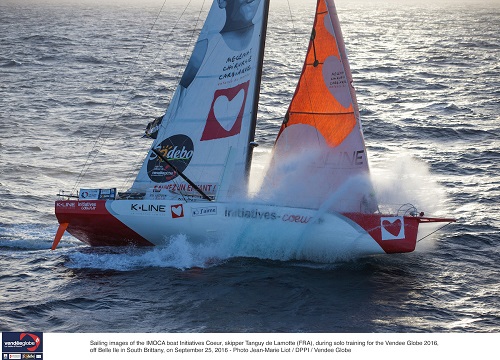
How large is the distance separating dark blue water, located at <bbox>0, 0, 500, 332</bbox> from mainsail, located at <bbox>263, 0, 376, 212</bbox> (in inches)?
72.0

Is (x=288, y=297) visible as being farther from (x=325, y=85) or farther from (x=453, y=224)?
(x=453, y=224)

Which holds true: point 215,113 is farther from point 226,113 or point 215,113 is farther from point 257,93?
point 257,93

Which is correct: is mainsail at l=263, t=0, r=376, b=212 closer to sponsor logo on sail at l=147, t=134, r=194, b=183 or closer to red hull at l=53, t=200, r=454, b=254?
red hull at l=53, t=200, r=454, b=254

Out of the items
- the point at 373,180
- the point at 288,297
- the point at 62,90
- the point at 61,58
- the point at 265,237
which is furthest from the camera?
the point at 61,58

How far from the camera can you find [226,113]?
22.1m

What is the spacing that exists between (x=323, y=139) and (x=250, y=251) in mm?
3455

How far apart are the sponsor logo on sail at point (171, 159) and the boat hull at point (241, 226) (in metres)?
1.42

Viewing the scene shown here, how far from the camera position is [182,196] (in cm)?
2208

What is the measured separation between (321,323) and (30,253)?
27.5 ft

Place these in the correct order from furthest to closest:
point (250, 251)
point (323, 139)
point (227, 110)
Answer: point (227, 110)
point (323, 139)
point (250, 251)

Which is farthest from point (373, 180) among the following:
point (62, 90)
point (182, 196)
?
point (62, 90)

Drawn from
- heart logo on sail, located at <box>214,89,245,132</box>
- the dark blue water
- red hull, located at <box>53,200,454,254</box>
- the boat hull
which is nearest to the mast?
heart logo on sail, located at <box>214,89,245,132</box>
